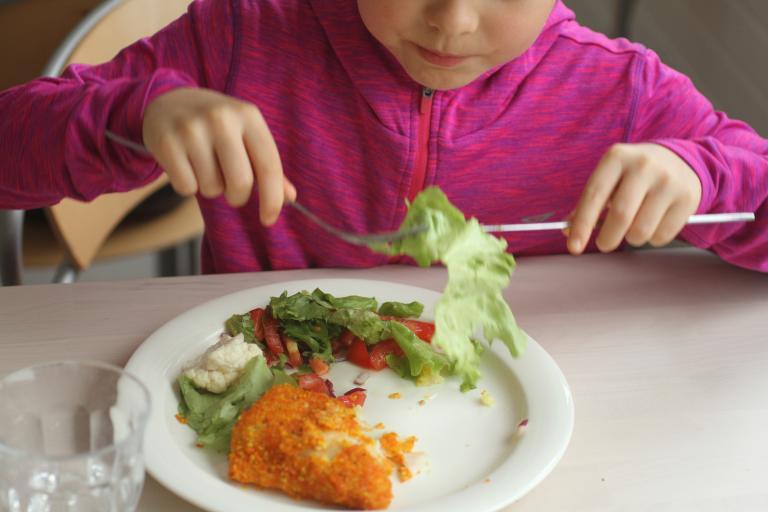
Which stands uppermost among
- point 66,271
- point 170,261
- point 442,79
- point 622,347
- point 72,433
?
point 442,79

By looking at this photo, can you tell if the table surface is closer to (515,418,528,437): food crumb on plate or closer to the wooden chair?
(515,418,528,437): food crumb on plate

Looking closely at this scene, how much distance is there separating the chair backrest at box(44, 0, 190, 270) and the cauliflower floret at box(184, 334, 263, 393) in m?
0.65

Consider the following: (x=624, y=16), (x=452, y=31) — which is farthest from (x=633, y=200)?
(x=624, y=16)

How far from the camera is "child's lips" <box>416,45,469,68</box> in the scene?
1160mm

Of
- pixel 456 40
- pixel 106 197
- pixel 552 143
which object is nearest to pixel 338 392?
pixel 456 40

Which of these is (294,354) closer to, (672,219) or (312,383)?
(312,383)

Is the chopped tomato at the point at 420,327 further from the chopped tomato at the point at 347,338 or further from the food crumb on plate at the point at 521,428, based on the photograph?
the food crumb on plate at the point at 521,428

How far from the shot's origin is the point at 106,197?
162 centimetres

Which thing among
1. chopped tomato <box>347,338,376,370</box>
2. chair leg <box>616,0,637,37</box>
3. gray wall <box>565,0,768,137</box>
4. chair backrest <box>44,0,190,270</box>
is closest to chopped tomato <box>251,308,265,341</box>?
chopped tomato <box>347,338,376,370</box>

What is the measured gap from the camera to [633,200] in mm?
1085

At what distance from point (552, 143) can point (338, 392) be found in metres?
0.63

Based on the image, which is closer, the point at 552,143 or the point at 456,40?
the point at 456,40

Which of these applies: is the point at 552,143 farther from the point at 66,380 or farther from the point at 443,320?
the point at 66,380

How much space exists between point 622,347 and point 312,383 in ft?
1.34
